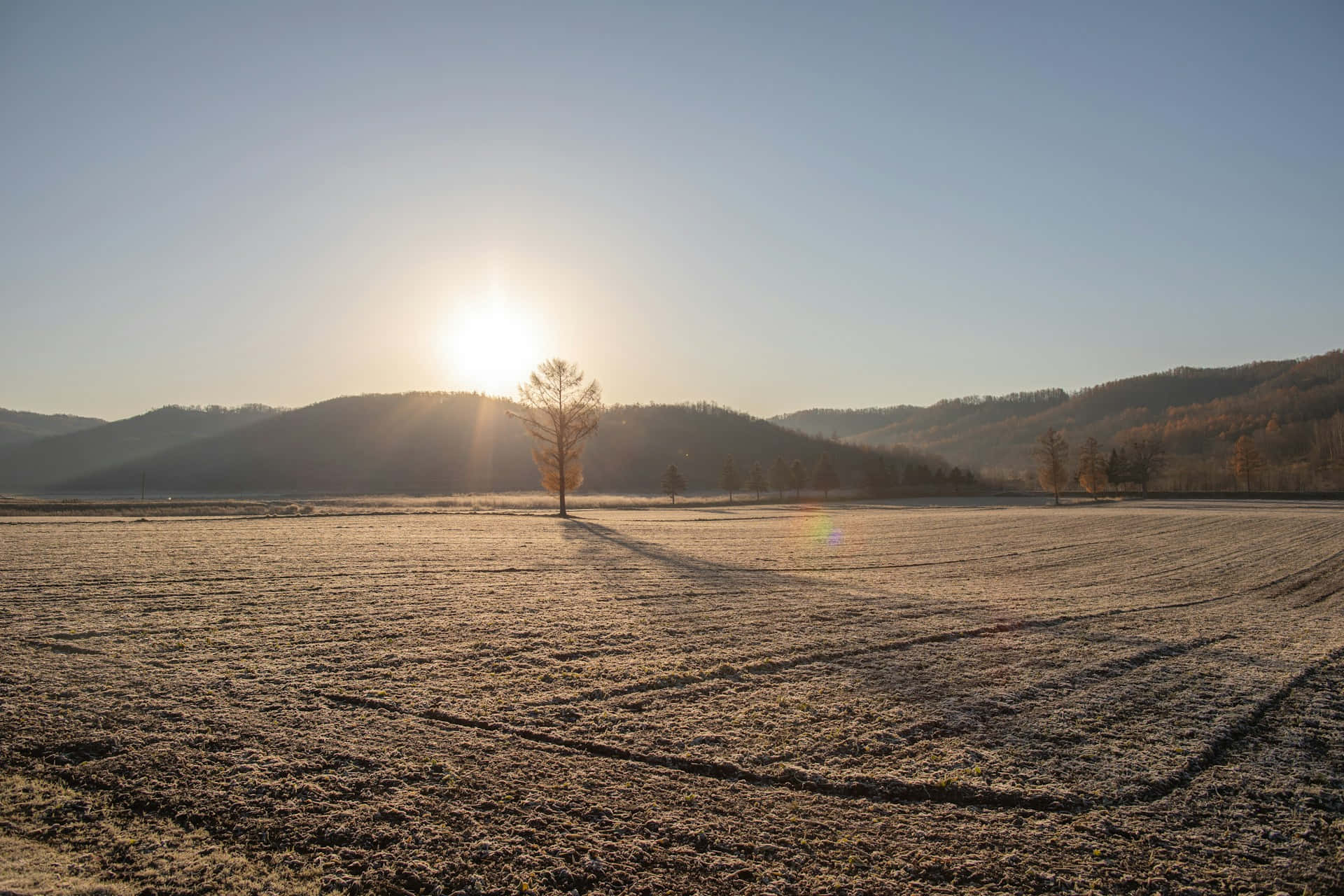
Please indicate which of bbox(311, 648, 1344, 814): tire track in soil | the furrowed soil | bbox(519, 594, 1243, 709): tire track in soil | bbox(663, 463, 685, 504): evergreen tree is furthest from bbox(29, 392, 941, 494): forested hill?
bbox(311, 648, 1344, 814): tire track in soil

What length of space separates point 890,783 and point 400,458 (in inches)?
6977

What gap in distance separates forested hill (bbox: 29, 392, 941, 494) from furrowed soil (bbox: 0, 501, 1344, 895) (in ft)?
409

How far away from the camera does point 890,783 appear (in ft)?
19.0

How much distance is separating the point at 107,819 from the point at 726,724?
5.33 metres

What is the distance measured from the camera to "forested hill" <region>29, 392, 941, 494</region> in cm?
15125

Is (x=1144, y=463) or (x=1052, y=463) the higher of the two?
(x=1052, y=463)

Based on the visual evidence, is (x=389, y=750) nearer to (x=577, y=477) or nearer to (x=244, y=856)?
(x=244, y=856)

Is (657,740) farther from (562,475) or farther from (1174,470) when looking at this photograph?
(1174,470)

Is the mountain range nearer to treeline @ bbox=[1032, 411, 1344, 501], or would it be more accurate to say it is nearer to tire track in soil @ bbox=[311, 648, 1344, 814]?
treeline @ bbox=[1032, 411, 1344, 501]

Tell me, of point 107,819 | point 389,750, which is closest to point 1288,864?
point 389,750

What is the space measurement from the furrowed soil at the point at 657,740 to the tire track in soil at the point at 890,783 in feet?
0.10

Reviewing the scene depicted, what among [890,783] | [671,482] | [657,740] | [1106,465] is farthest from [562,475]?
[1106,465]

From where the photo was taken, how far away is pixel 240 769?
5.82 meters

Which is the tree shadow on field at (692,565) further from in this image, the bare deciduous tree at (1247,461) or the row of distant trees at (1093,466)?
the bare deciduous tree at (1247,461)
